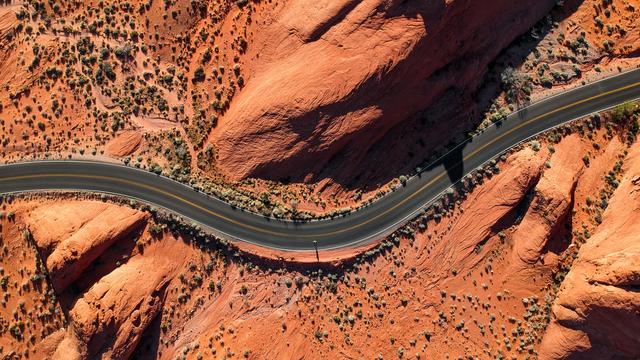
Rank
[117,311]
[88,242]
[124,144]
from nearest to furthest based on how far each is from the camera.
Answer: [117,311] < [88,242] < [124,144]

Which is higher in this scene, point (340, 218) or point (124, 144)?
point (340, 218)

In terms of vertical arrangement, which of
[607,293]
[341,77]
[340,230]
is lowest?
[340,230]

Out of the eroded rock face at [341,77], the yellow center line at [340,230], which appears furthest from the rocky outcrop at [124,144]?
the eroded rock face at [341,77]

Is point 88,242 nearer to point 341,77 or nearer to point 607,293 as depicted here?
point 341,77

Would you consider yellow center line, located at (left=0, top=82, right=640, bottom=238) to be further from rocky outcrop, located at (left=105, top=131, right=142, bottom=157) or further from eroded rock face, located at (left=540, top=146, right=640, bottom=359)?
eroded rock face, located at (left=540, top=146, right=640, bottom=359)

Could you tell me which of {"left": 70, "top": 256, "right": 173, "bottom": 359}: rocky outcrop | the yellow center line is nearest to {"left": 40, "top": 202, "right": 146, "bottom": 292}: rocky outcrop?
{"left": 70, "top": 256, "right": 173, "bottom": 359}: rocky outcrop

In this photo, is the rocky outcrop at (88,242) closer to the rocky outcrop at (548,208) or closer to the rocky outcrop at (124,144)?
the rocky outcrop at (124,144)

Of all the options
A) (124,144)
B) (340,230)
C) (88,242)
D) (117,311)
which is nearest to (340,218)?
(340,230)

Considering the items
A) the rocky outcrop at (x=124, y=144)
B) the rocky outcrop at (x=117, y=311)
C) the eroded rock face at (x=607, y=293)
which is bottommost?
the rocky outcrop at (x=117, y=311)
